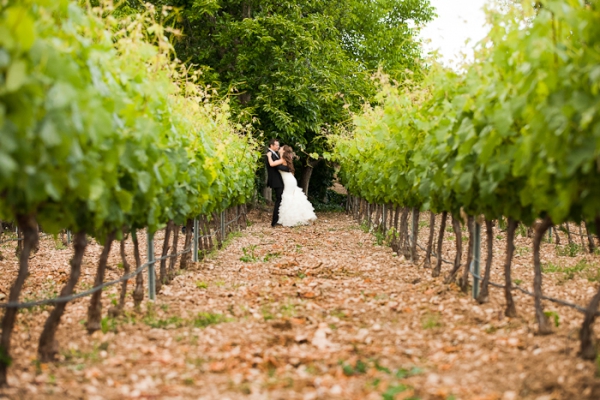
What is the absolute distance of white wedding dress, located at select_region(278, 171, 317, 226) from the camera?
1878 centimetres

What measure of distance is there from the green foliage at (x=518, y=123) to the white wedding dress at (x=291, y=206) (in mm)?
9846

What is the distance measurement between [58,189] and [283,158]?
1485cm

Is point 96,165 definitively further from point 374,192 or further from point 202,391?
point 374,192

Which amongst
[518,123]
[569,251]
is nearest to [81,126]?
[518,123]

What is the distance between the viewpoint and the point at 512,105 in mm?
4754

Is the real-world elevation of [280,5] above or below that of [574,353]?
above

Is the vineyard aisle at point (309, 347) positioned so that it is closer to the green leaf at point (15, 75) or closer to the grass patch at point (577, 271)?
the grass patch at point (577, 271)

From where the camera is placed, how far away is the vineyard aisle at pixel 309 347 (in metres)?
4.19

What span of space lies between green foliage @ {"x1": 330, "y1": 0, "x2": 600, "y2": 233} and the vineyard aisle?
1.04m

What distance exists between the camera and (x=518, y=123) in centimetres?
533

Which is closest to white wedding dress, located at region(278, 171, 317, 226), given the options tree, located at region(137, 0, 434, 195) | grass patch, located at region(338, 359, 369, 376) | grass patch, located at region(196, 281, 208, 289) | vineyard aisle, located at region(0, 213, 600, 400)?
tree, located at region(137, 0, 434, 195)

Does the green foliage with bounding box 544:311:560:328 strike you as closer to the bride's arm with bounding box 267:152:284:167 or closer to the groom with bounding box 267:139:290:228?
the bride's arm with bounding box 267:152:284:167

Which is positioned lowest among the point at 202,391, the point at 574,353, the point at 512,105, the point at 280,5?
the point at 202,391

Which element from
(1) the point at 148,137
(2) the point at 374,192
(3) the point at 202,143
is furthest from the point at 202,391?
(2) the point at 374,192
